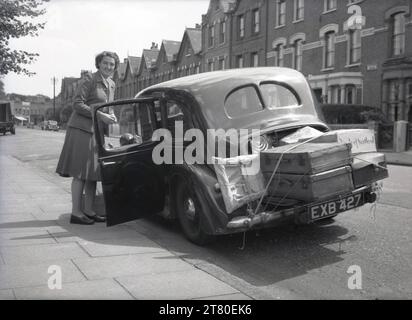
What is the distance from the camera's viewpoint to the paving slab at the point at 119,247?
5.06 metres

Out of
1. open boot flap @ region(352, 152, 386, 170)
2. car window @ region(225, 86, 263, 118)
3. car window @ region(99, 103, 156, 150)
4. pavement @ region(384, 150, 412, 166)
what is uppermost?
car window @ region(225, 86, 263, 118)

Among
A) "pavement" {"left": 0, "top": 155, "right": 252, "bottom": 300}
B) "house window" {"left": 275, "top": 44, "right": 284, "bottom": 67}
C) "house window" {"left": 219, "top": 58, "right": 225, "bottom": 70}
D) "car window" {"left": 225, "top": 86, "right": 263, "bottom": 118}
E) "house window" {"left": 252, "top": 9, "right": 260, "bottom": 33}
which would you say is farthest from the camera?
"house window" {"left": 219, "top": 58, "right": 225, "bottom": 70}

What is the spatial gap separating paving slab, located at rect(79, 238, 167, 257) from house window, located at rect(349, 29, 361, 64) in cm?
A: 2325

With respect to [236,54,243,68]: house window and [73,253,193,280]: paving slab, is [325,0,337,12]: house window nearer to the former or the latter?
[236,54,243,68]: house window

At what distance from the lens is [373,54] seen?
25047 mm

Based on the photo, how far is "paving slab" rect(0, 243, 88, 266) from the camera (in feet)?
15.4

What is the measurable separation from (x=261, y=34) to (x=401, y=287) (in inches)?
1290

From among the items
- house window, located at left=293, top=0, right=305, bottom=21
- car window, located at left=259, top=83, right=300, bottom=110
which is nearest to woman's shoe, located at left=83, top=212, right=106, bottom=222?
car window, located at left=259, top=83, right=300, bottom=110

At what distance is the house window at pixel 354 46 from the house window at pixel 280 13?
6.86 meters

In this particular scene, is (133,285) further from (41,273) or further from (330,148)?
(330,148)

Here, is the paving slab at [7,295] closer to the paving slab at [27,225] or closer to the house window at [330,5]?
the paving slab at [27,225]

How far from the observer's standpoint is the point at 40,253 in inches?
195

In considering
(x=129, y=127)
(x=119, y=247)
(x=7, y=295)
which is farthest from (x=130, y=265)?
(x=129, y=127)
